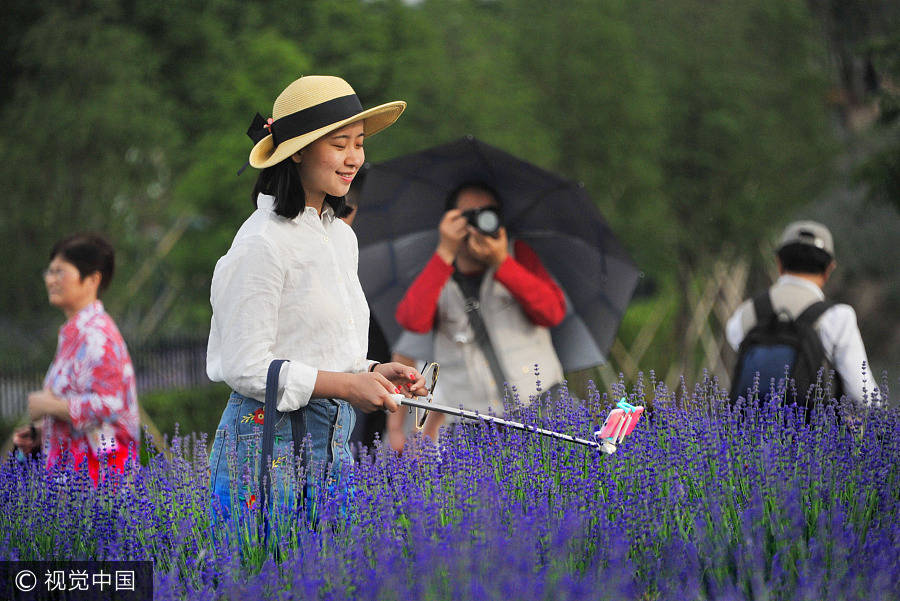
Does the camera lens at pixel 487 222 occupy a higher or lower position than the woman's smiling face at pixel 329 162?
higher

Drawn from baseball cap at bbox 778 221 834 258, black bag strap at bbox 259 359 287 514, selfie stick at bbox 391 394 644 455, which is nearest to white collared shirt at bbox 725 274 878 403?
baseball cap at bbox 778 221 834 258

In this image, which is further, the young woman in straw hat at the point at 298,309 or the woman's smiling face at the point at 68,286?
the woman's smiling face at the point at 68,286

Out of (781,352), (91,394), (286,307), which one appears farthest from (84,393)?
(781,352)

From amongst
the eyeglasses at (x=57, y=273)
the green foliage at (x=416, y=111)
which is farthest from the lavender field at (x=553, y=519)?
the green foliage at (x=416, y=111)

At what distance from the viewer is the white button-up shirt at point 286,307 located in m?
3.01

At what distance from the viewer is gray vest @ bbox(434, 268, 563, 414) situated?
16.3ft

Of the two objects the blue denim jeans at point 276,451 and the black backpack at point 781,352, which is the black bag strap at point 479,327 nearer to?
the black backpack at point 781,352

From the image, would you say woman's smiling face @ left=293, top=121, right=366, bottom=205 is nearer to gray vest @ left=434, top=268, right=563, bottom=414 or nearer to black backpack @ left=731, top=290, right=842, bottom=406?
gray vest @ left=434, top=268, right=563, bottom=414

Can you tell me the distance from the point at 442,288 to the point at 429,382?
1296mm

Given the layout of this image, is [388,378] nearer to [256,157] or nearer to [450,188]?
[256,157]

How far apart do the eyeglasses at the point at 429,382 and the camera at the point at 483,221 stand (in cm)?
131

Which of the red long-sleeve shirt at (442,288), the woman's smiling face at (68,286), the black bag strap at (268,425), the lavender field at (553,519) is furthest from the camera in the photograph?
the red long-sleeve shirt at (442,288)

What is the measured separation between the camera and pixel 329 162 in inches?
128

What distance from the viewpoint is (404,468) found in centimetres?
327
